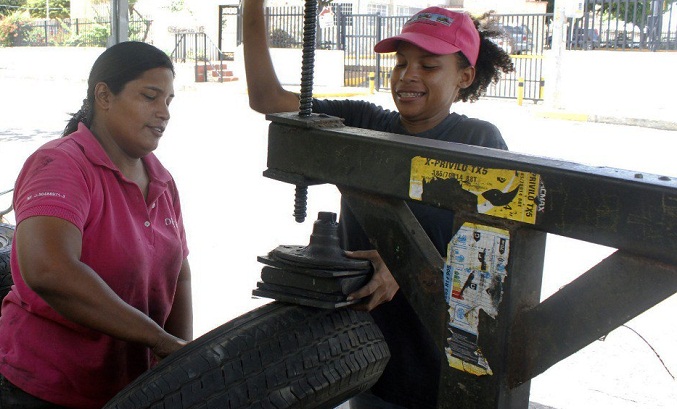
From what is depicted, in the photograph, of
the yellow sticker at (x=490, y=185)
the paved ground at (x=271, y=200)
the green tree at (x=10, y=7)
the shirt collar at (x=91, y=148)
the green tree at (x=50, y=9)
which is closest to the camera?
the yellow sticker at (x=490, y=185)

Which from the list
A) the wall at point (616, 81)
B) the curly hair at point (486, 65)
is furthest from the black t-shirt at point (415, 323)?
the wall at point (616, 81)

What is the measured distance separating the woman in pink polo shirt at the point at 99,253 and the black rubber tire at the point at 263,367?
29 centimetres

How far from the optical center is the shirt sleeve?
192cm

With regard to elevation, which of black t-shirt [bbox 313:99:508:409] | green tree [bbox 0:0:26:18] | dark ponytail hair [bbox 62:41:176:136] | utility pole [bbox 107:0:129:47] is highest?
green tree [bbox 0:0:26:18]

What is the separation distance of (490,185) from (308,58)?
2.14ft

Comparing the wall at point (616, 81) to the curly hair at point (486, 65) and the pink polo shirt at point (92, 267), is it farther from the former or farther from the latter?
the pink polo shirt at point (92, 267)

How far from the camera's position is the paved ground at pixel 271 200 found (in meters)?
4.16

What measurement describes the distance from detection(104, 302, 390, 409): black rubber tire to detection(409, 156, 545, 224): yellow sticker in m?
0.40

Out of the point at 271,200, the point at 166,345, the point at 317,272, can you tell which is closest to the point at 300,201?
the point at 317,272

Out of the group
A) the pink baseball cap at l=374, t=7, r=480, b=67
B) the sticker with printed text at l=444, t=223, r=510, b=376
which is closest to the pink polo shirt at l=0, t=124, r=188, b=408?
the pink baseball cap at l=374, t=7, r=480, b=67

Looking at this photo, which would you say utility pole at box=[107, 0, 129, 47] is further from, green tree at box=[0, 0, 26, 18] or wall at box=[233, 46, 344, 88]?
green tree at box=[0, 0, 26, 18]

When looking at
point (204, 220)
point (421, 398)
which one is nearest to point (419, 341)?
point (421, 398)

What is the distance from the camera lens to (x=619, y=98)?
1611 centimetres

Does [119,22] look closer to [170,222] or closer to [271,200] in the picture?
[170,222]
